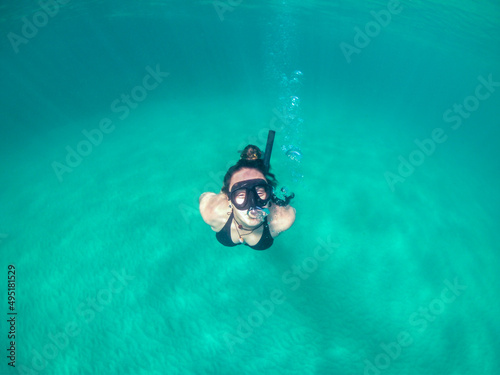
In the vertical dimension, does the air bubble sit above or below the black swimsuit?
below

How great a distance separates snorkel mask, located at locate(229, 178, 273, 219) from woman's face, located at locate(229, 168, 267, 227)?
0.06m

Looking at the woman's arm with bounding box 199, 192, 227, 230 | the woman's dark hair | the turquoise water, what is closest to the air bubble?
the turquoise water

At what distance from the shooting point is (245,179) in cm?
314

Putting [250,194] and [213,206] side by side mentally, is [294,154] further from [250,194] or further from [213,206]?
[250,194]

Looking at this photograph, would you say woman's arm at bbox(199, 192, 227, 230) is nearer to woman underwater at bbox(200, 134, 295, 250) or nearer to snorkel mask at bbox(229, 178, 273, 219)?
woman underwater at bbox(200, 134, 295, 250)

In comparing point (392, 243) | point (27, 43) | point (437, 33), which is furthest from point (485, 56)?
point (27, 43)

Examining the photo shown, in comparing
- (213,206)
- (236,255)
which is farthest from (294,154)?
(213,206)

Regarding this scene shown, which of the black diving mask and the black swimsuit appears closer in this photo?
the black diving mask

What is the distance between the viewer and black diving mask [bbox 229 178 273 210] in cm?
297

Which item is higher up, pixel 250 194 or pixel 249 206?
pixel 250 194

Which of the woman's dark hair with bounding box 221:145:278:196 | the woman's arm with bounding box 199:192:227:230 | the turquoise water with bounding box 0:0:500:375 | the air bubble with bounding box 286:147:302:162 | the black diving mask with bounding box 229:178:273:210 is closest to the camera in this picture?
the black diving mask with bounding box 229:178:273:210

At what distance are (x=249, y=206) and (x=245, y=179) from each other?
38cm

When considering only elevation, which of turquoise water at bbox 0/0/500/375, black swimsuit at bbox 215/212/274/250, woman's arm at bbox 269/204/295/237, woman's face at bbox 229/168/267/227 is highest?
woman's face at bbox 229/168/267/227

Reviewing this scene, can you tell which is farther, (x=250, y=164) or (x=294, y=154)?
(x=294, y=154)
